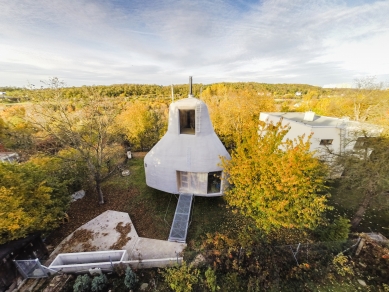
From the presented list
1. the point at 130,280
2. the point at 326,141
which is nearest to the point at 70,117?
the point at 130,280

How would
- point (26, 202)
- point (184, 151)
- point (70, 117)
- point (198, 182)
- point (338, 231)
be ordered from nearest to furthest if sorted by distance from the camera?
point (26, 202), point (338, 231), point (70, 117), point (184, 151), point (198, 182)

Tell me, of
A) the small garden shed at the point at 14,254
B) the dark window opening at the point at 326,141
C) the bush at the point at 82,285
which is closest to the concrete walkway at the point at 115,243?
the small garden shed at the point at 14,254

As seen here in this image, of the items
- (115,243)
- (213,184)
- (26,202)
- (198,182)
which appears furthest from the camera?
(213,184)

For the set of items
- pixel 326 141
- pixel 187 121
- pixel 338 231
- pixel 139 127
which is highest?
pixel 187 121

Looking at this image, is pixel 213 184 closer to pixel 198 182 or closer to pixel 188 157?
pixel 198 182

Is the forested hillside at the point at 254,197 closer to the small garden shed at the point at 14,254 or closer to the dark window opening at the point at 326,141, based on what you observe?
the small garden shed at the point at 14,254

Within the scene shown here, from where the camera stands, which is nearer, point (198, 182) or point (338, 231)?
point (338, 231)

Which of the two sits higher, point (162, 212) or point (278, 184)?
point (278, 184)

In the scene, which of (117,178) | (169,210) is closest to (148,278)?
(169,210)
